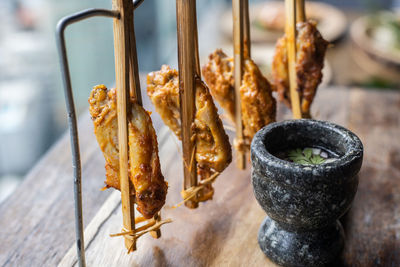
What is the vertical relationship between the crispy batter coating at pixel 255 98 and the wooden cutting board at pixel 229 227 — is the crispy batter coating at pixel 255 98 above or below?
above

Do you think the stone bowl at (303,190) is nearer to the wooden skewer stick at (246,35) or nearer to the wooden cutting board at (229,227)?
the wooden cutting board at (229,227)

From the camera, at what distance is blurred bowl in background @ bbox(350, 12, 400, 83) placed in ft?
8.47

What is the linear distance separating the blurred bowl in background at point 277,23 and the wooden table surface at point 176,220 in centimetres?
150

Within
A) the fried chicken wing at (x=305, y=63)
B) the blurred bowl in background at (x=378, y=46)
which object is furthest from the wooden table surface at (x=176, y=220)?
the blurred bowl in background at (x=378, y=46)

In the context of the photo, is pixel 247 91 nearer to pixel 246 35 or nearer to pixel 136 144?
pixel 246 35

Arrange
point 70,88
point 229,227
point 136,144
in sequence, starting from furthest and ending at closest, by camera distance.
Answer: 1. point 229,227
2. point 136,144
3. point 70,88

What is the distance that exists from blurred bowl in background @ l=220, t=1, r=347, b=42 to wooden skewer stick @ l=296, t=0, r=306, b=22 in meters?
1.65

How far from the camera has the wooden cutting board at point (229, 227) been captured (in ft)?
3.36

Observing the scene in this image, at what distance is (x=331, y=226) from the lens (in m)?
1.01

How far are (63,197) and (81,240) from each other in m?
0.45

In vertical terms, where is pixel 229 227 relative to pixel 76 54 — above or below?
below

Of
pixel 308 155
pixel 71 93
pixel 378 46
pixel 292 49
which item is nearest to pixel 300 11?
pixel 292 49

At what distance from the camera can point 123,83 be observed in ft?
2.69

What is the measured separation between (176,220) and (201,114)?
33 cm
